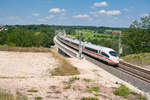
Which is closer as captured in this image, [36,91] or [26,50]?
[36,91]

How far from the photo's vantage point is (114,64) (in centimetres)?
2570

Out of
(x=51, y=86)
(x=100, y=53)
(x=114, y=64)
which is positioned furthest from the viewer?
(x=100, y=53)

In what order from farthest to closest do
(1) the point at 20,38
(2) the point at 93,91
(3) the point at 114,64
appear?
1. (1) the point at 20,38
2. (3) the point at 114,64
3. (2) the point at 93,91

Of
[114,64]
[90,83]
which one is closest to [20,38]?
[114,64]

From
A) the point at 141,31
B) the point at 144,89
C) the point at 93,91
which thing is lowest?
the point at 144,89

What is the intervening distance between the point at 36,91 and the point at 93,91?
15.0 ft

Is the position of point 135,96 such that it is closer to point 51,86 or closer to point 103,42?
point 51,86

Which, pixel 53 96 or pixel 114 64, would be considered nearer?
pixel 53 96

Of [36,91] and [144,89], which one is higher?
[36,91]

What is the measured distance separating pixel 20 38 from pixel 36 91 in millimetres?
94311

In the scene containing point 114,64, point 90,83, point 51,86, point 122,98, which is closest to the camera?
point 122,98

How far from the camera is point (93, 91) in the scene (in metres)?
12.7

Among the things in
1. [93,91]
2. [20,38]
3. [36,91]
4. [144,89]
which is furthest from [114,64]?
[20,38]

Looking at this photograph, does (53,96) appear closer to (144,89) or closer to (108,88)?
(108,88)
